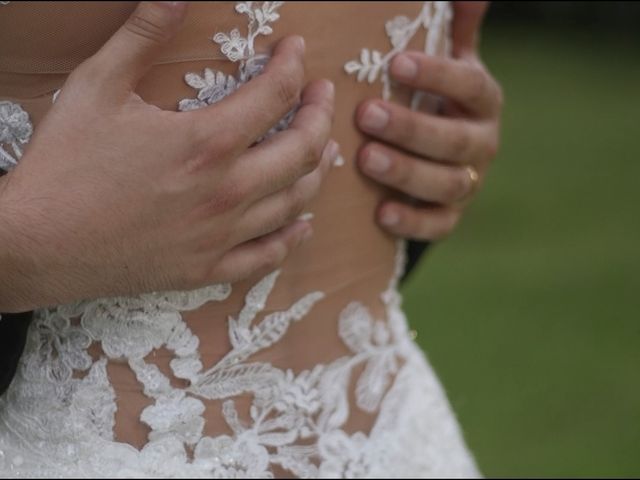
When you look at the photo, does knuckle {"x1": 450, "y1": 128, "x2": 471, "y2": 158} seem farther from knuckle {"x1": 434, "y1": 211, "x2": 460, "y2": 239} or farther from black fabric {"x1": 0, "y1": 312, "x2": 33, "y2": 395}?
black fabric {"x1": 0, "y1": 312, "x2": 33, "y2": 395}

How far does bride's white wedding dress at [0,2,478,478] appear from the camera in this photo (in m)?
1.51

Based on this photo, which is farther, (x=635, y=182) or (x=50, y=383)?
(x=635, y=182)

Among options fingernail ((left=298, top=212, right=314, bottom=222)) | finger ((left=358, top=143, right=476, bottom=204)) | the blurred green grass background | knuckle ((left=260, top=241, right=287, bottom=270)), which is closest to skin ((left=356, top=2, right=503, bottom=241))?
finger ((left=358, top=143, right=476, bottom=204))

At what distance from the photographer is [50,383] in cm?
153

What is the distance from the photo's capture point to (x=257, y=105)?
1393 millimetres

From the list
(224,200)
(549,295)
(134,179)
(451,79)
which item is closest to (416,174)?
(451,79)

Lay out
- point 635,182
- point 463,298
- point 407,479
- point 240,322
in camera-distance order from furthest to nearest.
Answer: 1. point 635,182
2. point 463,298
3. point 407,479
4. point 240,322

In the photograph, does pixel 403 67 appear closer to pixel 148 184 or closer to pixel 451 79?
pixel 451 79

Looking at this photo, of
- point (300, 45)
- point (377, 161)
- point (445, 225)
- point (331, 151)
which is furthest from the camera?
point (445, 225)

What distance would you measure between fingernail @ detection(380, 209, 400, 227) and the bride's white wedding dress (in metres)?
0.02

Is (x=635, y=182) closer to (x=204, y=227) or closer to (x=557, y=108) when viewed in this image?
(x=557, y=108)

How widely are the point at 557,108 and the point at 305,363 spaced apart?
9547 mm

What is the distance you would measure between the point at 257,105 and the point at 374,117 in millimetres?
339

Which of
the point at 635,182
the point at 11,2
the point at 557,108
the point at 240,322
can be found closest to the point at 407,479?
the point at 240,322
